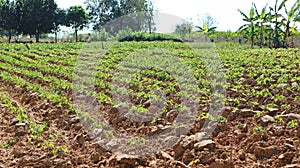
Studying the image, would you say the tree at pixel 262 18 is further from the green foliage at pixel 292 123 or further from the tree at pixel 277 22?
the green foliage at pixel 292 123

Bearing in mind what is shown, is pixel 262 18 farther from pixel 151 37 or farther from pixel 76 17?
pixel 76 17

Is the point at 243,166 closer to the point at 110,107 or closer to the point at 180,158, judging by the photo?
the point at 180,158

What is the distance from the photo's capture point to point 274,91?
6.94 meters

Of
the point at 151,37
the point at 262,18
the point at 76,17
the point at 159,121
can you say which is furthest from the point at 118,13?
the point at 159,121

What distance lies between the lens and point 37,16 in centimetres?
3997

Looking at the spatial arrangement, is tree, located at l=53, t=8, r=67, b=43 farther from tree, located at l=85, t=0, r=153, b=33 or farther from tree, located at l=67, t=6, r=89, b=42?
tree, located at l=85, t=0, r=153, b=33

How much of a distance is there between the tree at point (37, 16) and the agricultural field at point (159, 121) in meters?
31.9

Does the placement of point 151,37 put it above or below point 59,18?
below

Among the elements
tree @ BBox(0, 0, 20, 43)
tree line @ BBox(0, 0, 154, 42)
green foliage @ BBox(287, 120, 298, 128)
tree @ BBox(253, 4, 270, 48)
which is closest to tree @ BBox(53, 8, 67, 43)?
tree line @ BBox(0, 0, 154, 42)

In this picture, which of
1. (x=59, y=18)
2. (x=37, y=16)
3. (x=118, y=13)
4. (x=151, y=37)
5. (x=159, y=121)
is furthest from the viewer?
(x=118, y=13)

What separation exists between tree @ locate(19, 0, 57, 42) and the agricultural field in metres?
31.9

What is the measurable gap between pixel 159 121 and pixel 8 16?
37781 millimetres

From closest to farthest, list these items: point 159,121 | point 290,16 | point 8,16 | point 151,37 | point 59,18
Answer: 1. point 159,121
2. point 290,16
3. point 151,37
4. point 8,16
5. point 59,18

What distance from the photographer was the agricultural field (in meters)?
4.50
